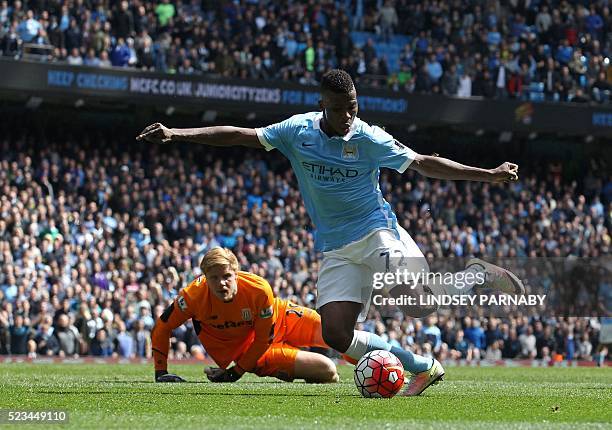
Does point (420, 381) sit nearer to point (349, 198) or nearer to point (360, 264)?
point (360, 264)

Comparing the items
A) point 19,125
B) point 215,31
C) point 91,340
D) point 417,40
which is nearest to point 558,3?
point 417,40

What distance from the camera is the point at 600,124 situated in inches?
1302

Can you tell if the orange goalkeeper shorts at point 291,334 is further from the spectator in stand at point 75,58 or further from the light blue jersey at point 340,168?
the spectator in stand at point 75,58

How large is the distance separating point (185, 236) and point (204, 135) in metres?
17.1

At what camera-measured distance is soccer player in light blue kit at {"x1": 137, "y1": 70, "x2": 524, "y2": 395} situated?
879cm

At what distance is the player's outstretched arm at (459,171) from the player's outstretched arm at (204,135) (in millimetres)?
1251

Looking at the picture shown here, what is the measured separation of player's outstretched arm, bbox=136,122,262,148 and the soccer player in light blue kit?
1cm

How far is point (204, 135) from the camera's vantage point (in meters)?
8.61

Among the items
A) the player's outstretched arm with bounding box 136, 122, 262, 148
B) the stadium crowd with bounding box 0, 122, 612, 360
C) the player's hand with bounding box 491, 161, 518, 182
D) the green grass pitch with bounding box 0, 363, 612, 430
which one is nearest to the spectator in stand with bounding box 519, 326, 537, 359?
the stadium crowd with bounding box 0, 122, 612, 360

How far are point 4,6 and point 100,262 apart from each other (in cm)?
671

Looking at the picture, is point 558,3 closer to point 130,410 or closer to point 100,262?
point 100,262

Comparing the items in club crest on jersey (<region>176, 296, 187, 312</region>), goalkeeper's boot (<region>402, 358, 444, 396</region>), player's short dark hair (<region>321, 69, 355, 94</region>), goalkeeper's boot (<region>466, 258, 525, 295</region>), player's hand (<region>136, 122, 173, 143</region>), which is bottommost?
goalkeeper's boot (<region>402, 358, 444, 396</region>)

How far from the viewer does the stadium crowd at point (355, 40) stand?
27078mm

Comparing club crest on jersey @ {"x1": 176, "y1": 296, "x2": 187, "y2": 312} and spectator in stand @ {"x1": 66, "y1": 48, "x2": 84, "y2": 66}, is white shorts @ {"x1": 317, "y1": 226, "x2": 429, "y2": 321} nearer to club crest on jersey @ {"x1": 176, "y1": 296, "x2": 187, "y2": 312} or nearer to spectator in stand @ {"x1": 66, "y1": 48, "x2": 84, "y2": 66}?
club crest on jersey @ {"x1": 176, "y1": 296, "x2": 187, "y2": 312}
